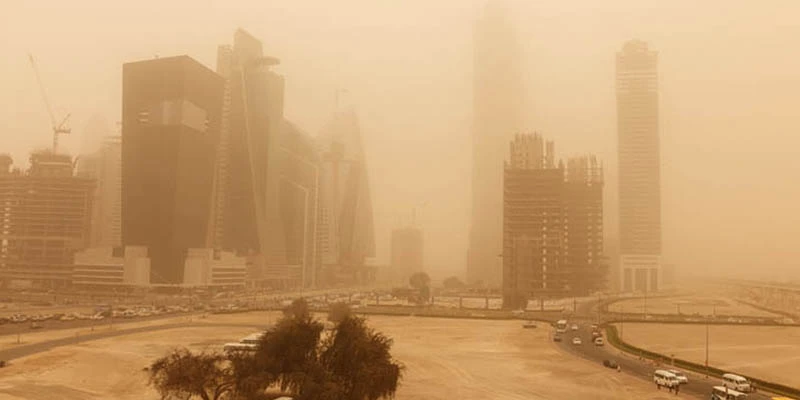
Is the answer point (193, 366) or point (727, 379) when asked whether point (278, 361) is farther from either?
point (727, 379)

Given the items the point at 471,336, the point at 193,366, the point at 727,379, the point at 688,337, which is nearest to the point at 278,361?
the point at 193,366

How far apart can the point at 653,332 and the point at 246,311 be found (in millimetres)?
104704

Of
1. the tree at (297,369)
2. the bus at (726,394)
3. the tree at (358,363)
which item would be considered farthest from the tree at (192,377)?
the bus at (726,394)

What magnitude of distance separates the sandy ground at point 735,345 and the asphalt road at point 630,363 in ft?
28.1

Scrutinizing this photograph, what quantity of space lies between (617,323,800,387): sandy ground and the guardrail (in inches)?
143

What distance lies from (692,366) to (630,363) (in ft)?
27.5

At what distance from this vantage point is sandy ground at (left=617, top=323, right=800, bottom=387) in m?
96.4

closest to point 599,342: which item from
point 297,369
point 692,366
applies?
point 692,366

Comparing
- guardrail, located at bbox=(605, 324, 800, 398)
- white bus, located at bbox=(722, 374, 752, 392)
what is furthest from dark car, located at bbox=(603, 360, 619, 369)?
white bus, located at bbox=(722, 374, 752, 392)

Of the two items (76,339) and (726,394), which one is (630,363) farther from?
(76,339)

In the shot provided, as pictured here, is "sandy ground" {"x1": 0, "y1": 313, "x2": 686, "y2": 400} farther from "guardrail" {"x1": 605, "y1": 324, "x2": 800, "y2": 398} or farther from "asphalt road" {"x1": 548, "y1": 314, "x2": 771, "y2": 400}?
"guardrail" {"x1": 605, "y1": 324, "x2": 800, "y2": 398}

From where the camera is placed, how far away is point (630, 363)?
320 feet

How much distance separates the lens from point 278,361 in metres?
64.5

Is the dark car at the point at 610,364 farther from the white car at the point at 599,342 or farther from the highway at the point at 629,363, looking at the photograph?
the white car at the point at 599,342
